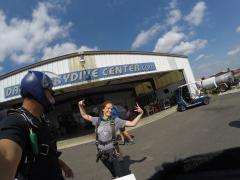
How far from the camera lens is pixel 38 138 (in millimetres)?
2002

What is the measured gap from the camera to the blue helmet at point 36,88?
7.00ft

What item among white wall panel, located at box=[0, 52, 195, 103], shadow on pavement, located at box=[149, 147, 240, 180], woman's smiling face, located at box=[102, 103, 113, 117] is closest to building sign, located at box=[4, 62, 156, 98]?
white wall panel, located at box=[0, 52, 195, 103]

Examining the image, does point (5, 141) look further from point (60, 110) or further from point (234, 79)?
point (234, 79)

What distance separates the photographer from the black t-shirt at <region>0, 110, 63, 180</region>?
1.67m

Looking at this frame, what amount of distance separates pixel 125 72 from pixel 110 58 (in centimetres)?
165

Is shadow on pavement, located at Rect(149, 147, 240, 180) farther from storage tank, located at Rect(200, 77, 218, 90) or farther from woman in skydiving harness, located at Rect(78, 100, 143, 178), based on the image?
storage tank, located at Rect(200, 77, 218, 90)

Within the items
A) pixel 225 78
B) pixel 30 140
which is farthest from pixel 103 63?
pixel 225 78

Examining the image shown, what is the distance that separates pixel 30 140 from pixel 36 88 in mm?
533

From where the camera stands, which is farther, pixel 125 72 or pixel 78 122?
pixel 78 122

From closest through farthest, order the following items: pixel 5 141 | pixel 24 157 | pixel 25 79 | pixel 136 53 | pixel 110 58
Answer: pixel 5 141, pixel 24 157, pixel 25 79, pixel 110 58, pixel 136 53

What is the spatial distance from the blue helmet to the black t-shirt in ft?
0.55

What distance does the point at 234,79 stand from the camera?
105ft

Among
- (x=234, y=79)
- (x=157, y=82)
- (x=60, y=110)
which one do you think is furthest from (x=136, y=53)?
(x=234, y=79)

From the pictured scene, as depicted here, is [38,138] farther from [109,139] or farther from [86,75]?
[86,75]
